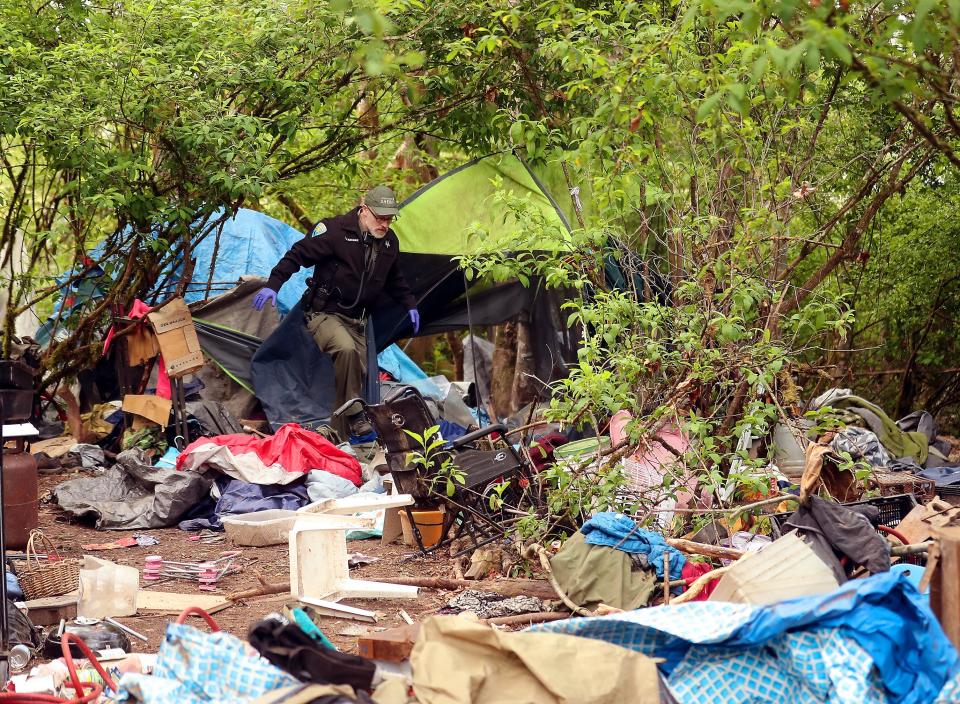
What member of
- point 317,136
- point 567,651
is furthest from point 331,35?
point 567,651

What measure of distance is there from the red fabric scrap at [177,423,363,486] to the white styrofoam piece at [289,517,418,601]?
2.34 metres

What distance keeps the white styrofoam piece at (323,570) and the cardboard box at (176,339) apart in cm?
335

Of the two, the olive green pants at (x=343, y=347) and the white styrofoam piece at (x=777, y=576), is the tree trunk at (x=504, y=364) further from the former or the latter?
the white styrofoam piece at (x=777, y=576)

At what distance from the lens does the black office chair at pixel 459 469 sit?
5.91 meters

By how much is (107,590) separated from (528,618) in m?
1.88

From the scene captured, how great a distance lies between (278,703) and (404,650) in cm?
78

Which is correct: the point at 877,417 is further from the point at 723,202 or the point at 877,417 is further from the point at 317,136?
the point at 317,136

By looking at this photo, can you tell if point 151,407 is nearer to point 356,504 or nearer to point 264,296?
point 264,296

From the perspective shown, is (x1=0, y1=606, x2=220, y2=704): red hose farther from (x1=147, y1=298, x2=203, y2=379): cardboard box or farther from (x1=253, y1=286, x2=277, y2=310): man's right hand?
(x1=253, y1=286, x2=277, y2=310): man's right hand

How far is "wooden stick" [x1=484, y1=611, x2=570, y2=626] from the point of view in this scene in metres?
4.60

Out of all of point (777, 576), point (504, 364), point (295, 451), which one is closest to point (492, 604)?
point (777, 576)

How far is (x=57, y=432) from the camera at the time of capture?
32.0 feet

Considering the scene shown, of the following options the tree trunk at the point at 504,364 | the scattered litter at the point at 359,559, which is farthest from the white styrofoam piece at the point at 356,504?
the tree trunk at the point at 504,364

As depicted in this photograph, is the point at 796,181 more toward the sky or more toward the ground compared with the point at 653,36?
more toward the ground
